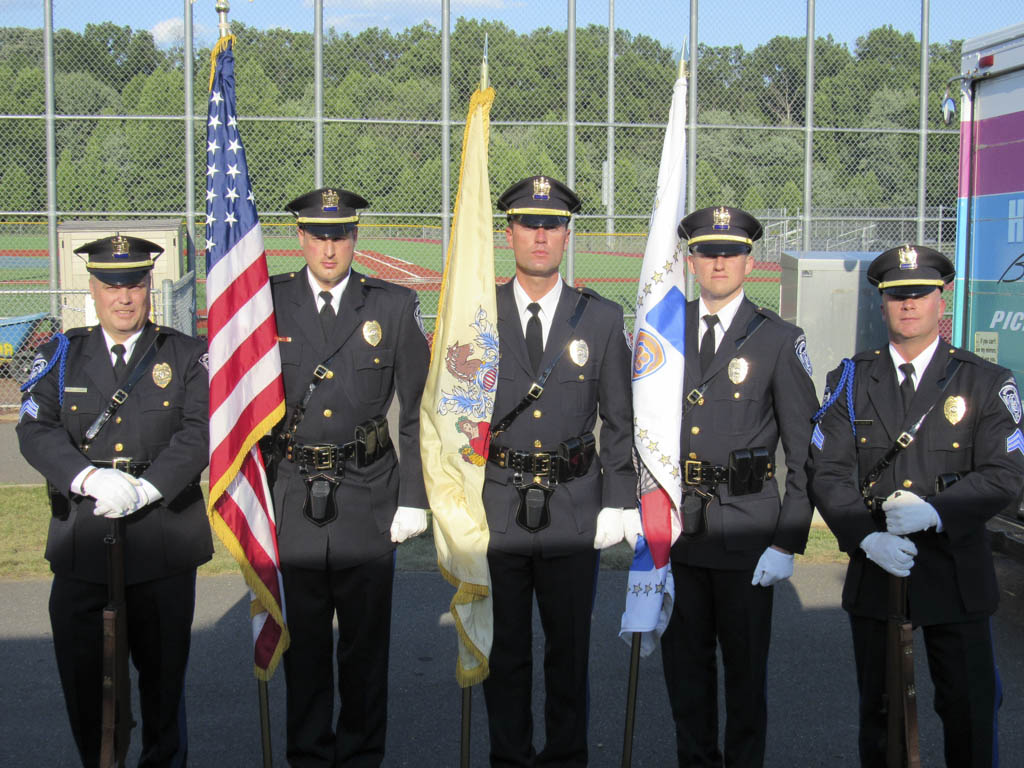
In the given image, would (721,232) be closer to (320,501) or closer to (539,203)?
(539,203)

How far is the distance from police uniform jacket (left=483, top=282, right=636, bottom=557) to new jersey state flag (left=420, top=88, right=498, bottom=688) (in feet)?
0.28

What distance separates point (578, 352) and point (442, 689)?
6.24ft

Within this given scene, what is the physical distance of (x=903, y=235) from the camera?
14.4m

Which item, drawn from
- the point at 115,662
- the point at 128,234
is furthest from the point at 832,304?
the point at 128,234

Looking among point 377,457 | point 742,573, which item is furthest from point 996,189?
point 377,457

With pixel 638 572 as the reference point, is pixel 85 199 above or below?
above

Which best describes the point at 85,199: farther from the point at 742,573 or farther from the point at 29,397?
the point at 742,573

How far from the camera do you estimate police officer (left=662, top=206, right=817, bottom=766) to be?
3859 mm

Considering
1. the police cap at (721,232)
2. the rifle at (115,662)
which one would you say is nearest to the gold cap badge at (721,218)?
the police cap at (721,232)

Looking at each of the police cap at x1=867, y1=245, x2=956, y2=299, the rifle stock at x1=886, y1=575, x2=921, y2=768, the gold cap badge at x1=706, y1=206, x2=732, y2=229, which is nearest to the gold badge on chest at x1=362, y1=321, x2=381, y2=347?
the gold cap badge at x1=706, y1=206, x2=732, y2=229

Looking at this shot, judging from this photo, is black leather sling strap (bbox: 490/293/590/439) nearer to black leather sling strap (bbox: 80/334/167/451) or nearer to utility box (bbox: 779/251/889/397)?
black leather sling strap (bbox: 80/334/167/451)

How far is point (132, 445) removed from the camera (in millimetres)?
3846

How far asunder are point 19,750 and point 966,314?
5.24m

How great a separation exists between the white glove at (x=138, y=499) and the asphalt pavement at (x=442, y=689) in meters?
1.23
